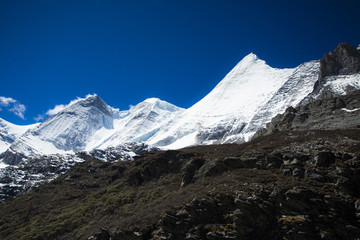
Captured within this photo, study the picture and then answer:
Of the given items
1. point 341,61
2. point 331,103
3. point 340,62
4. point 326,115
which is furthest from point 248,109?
point 326,115

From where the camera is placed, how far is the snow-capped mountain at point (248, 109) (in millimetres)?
135000

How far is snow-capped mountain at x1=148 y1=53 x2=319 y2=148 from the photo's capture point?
13500 centimetres

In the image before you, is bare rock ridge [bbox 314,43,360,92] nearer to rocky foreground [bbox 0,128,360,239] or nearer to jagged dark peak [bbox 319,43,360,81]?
jagged dark peak [bbox 319,43,360,81]

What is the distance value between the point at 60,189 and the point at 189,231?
38510 mm

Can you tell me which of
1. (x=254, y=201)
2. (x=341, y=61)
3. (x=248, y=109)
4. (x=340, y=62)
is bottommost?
(x=254, y=201)

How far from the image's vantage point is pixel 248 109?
527 ft

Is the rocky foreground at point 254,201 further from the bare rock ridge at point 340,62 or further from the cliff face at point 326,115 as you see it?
the bare rock ridge at point 340,62

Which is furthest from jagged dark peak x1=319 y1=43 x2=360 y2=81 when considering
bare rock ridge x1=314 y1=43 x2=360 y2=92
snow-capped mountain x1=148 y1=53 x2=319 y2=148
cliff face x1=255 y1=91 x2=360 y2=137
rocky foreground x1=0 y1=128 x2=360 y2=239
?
rocky foreground x1=0 y1=128 x2=360 y2=239

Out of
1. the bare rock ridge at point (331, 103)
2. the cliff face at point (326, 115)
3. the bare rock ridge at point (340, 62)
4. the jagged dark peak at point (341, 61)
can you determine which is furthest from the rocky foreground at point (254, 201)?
the jagged dark peak at point (341, 61)

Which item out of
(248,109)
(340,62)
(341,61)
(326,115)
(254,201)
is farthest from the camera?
(248,109)

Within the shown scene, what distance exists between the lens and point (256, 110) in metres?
149

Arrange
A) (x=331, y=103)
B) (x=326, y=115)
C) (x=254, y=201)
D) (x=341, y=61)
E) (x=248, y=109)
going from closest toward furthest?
(x=254, y=201) → (x=326, y=115) → (x=331, y=103) → (x=341, y=61) → (x=248, y=109)

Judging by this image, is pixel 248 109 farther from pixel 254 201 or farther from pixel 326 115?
pixel 254 201

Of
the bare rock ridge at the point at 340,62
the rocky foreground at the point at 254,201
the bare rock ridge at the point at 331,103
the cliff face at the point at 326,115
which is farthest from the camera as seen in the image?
the bare rock ridge at the point at 340,62
